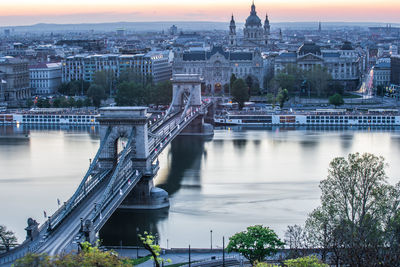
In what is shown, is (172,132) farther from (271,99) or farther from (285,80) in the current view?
(285,80)

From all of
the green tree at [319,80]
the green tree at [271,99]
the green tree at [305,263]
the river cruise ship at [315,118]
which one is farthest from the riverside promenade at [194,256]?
the green tree at [319,80]

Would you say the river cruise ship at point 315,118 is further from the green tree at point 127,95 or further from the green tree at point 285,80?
the green tree at point 285,80

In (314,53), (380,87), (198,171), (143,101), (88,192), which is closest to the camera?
(88,192)

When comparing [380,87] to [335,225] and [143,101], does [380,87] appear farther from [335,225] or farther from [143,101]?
[335,225]

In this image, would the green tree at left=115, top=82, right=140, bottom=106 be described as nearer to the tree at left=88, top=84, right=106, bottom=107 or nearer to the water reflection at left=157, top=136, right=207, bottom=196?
the tree at left=88, top=84, right=106, bottom=107

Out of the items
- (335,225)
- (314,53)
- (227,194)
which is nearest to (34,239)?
(335,225)
